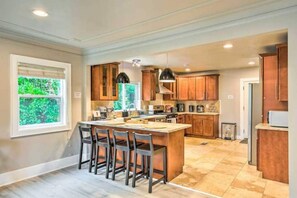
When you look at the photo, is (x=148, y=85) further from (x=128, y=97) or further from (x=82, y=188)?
(x=82, y=188)

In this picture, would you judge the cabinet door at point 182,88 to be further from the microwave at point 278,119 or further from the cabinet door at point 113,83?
the microwave at point 278,119

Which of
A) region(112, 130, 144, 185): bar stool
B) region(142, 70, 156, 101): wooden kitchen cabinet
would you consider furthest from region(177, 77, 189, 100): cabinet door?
region(112, 130, 144, 185): bar stool

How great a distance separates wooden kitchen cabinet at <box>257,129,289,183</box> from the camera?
352 centimetres

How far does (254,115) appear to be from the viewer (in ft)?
14.8

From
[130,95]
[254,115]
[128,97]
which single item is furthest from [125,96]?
[254,115]

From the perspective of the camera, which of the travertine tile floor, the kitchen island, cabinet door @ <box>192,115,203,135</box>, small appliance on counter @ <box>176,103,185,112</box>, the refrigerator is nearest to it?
the travertine tile floor

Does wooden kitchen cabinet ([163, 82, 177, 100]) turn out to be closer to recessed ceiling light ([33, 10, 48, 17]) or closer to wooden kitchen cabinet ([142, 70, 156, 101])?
wooden kitchen cabinet ([142, 70, 156, 101])

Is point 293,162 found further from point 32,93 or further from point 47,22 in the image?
point 32,93

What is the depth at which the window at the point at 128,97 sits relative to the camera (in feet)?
20.9

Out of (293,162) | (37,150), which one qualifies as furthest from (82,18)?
(293,162)

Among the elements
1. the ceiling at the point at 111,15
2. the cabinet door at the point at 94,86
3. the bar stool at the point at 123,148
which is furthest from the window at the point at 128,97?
the ceiling at the point at 111,15

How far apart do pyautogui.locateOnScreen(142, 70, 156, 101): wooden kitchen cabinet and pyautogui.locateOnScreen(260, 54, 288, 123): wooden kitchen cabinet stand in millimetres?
3546

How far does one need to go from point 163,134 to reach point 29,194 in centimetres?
228

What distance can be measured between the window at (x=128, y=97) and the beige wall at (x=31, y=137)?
1.73 metres
